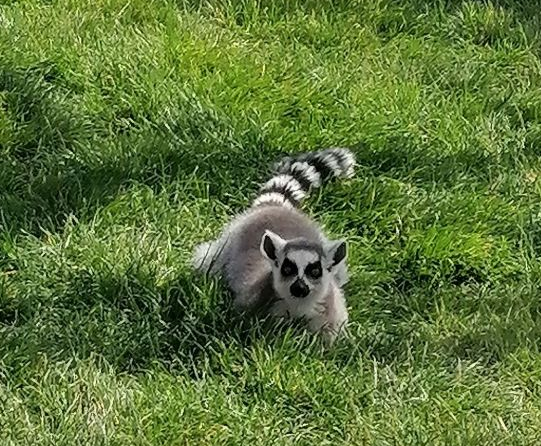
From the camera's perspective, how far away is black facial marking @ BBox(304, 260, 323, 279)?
4.08 metres

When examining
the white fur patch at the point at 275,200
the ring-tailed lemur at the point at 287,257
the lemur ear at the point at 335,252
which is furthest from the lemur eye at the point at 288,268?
the white fur patch at the point at 275,200

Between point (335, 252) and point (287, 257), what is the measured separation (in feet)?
0.57

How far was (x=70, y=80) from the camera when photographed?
5.15 meters

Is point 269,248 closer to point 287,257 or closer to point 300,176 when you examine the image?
point 287,257

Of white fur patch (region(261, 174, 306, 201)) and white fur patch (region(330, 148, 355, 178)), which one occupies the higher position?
white fur patch (region(330, 148, 355, 178))

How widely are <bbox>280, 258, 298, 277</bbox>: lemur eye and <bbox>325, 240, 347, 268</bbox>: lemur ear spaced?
0.14 metres

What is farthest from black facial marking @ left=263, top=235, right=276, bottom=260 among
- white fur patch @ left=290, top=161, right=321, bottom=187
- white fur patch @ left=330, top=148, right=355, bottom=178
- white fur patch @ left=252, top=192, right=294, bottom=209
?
white fur patch @ left=330, top=148, right=355, bottom=178

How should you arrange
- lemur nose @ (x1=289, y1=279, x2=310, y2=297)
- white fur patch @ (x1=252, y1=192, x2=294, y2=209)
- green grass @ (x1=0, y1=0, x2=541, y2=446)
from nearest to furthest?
green grass @ (x1=0, y1=0, x2=541, y2=446), lemur nose @ (x1=289, y1=279, x2=310, y2=297), white fur patch @ (x1=252, y1=192, x2=294, y2=209)

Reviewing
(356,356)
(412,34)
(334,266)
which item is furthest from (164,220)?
(412,34)

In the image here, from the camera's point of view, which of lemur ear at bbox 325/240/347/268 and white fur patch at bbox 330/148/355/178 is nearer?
lemur ear at bbox 325/240/347/268

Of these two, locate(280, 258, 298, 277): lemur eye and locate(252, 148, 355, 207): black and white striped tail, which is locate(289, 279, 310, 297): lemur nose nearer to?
locate(280, 258, 298, 277): lemur eye

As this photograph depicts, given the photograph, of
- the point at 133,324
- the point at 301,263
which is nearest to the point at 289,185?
the point at 301,263

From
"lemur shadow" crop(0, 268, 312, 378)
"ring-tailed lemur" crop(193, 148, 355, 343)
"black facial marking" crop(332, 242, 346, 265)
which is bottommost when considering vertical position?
"lemur shadow" crop(0, 268, 312, 378)

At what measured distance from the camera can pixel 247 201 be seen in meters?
4.74
